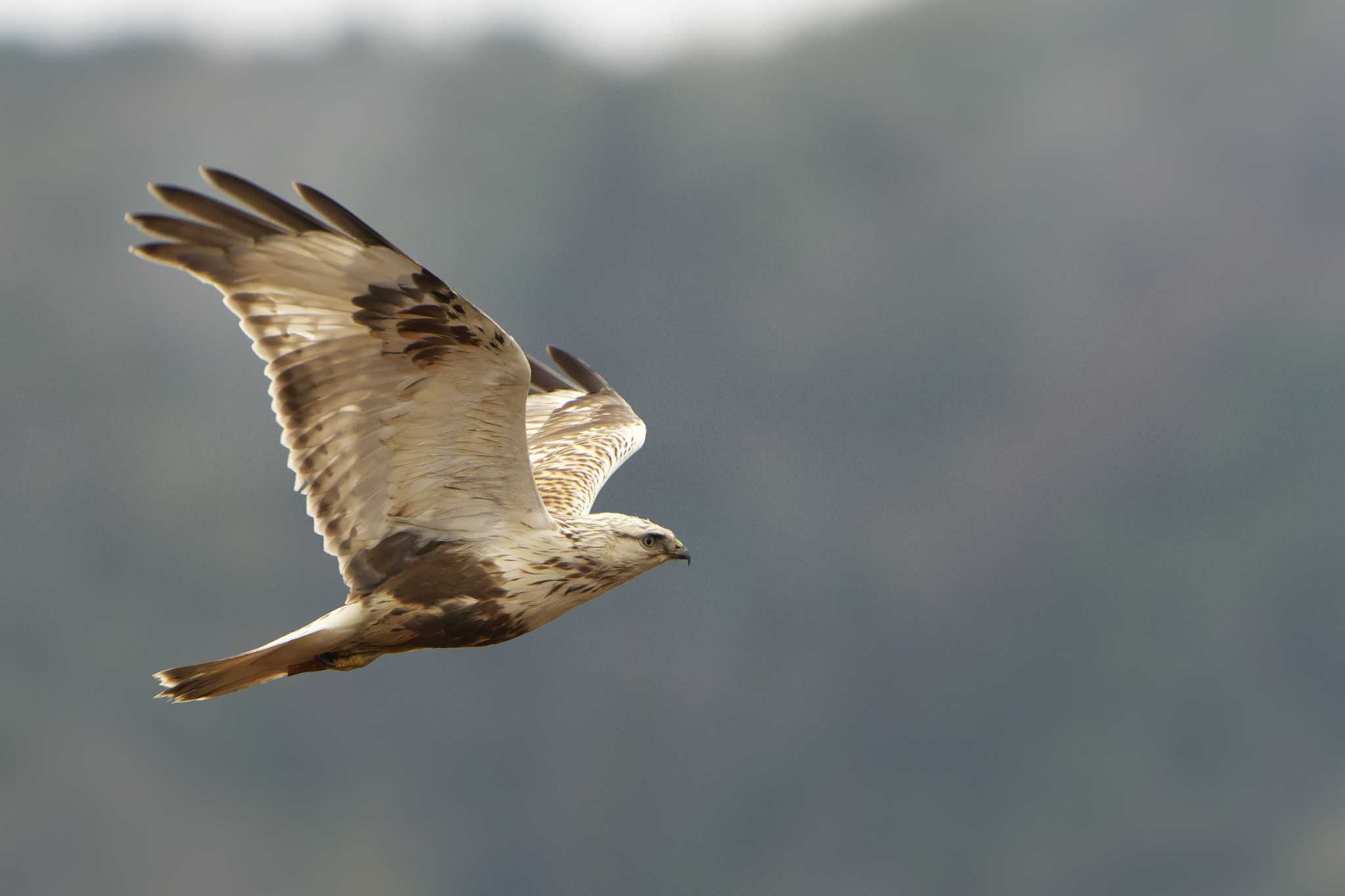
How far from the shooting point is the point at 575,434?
1173 cm

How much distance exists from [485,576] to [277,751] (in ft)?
418

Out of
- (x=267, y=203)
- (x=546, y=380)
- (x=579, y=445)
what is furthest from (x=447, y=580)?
(x=546, y=380)

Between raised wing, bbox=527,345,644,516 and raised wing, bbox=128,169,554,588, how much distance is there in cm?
91

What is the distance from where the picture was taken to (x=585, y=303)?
16200 centimetres

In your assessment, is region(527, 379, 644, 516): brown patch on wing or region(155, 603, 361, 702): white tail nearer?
region(155, 603, 361, 702): white tail

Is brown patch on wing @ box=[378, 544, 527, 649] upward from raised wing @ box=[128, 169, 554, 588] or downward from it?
downward

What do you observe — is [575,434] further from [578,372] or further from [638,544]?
[638,544]

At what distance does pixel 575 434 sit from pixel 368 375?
9.98 feet

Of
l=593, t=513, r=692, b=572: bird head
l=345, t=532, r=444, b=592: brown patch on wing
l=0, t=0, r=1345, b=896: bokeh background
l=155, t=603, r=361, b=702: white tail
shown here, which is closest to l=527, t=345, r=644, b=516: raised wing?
l=593, t=513, r=692, b=572: bird head

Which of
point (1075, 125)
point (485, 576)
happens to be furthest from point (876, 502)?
point (485, 576)

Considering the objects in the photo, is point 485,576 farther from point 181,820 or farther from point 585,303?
point 585,303

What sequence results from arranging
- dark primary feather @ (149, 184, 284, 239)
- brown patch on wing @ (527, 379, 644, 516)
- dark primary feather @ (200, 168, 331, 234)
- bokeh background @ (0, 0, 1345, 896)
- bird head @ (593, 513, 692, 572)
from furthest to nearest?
bokeh background @ (0, 0, 1345, 896) → brown patch on wing @ (527, 379, 644, 516) → bird head @ (593, 513, 692, 572) → dark primary feather @ (149, 184, 284, 239) → dark primary feather @ (200, 168, 331, 234)

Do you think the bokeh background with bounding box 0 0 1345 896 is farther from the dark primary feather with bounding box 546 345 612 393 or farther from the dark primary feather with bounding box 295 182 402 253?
the dark primary feather with bounding box 295 182 402 253

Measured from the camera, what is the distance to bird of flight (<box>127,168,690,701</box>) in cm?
857
